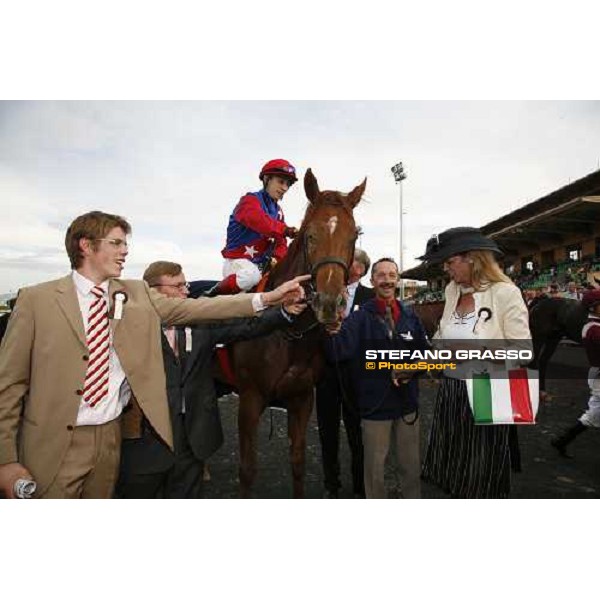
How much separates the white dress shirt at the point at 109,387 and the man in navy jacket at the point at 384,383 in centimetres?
135

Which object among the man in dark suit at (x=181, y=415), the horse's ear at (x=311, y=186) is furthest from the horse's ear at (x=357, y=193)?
the man in dark suit at (x=181, y=415)

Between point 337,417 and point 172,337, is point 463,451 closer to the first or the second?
point 337,417

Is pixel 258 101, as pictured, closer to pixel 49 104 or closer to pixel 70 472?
pixel 49 104

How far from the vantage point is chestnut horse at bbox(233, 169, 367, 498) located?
8.41ft

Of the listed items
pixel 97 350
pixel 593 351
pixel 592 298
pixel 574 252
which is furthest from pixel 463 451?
pixel 97 350

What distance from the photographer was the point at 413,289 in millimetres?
3117

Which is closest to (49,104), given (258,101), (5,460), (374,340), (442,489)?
(258,101)

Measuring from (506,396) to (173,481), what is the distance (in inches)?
86.3

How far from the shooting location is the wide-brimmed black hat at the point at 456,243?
8.43 ft

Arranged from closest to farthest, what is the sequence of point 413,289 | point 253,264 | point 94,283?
1. point 94,283
2. point 413,289
3. point 253,264

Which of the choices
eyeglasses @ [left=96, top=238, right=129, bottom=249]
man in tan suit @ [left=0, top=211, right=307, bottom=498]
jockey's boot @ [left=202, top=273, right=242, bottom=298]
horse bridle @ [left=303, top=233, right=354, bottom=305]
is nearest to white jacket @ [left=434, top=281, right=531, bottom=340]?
horse bridle @ [left=303, top=233, right=354, bottom=305]

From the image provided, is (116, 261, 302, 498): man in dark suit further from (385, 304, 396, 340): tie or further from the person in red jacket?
the person in red jacket

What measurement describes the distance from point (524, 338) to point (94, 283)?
254cm

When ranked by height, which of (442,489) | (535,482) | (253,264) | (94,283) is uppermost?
(253,264)
